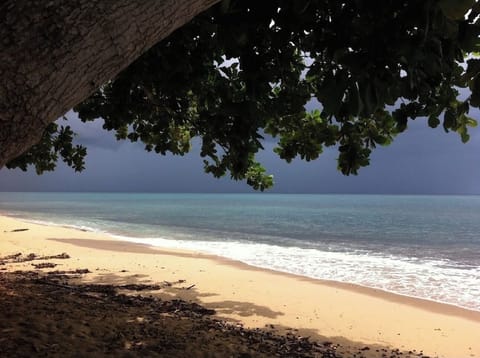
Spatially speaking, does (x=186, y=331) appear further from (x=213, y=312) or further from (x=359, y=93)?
(x=359, y=93)

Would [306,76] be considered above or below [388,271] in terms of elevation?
above

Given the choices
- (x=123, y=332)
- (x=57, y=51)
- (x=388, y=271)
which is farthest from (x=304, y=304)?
(x=57, y=51)

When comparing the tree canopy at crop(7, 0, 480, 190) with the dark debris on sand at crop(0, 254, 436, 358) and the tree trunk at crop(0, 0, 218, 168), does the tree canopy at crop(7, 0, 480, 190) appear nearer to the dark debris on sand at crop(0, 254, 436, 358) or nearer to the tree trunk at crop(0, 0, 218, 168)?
the tree trunk at crop(0, 0, 218, 168)

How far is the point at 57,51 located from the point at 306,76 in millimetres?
3294

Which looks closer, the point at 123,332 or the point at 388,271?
the point at 123,332

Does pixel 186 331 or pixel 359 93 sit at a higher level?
pixel 359 93

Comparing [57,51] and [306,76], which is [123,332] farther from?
[57,51]

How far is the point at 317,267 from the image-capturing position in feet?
52.9

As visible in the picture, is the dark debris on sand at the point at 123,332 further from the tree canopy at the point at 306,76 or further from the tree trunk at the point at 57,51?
the tree trunk at the point at 57,51

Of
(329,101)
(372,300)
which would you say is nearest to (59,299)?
(329,101)

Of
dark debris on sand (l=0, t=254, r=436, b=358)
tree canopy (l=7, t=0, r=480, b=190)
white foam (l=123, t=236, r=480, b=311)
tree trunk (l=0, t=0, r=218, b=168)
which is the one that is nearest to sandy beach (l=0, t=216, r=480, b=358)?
dark debris on sand (l=0, t=254, r=436, b=358)

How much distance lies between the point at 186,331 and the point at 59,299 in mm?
2379

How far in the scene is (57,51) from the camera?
162 cm

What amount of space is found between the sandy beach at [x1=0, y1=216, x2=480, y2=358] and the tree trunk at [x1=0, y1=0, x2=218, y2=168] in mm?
5818
